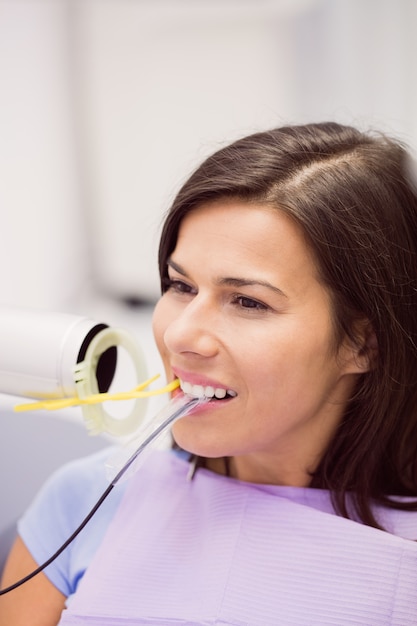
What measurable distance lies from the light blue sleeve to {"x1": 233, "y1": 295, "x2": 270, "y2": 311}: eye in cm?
43

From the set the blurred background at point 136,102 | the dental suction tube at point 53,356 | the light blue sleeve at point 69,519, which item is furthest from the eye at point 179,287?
the blurred background at point 136,102

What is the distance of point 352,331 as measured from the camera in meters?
1.09

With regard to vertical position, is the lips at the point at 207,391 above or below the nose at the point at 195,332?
below

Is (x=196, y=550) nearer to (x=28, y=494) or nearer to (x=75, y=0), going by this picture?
(x=28, y=494)

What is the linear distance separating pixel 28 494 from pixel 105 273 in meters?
1.35

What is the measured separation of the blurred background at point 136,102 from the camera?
1.95 meters

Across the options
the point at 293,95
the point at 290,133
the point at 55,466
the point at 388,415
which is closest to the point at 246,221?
the point at 290,133

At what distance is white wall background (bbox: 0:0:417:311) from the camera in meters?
1.95

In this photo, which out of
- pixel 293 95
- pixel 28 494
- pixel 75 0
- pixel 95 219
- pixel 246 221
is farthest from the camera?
pixel 95 219

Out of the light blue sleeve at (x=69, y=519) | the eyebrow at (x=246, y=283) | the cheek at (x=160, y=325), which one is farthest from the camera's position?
the light blue sleeve at (x=69, y=519)

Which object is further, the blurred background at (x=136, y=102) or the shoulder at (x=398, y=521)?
the blurred background at (x=136, y=102)

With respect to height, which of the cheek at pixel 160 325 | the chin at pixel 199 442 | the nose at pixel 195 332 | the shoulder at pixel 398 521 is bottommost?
the shoulder at pixel 398 521

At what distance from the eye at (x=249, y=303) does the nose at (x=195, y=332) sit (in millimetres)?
35

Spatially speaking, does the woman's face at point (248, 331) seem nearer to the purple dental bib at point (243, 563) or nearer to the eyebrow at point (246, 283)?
the eyebrow at point (246, 283)
